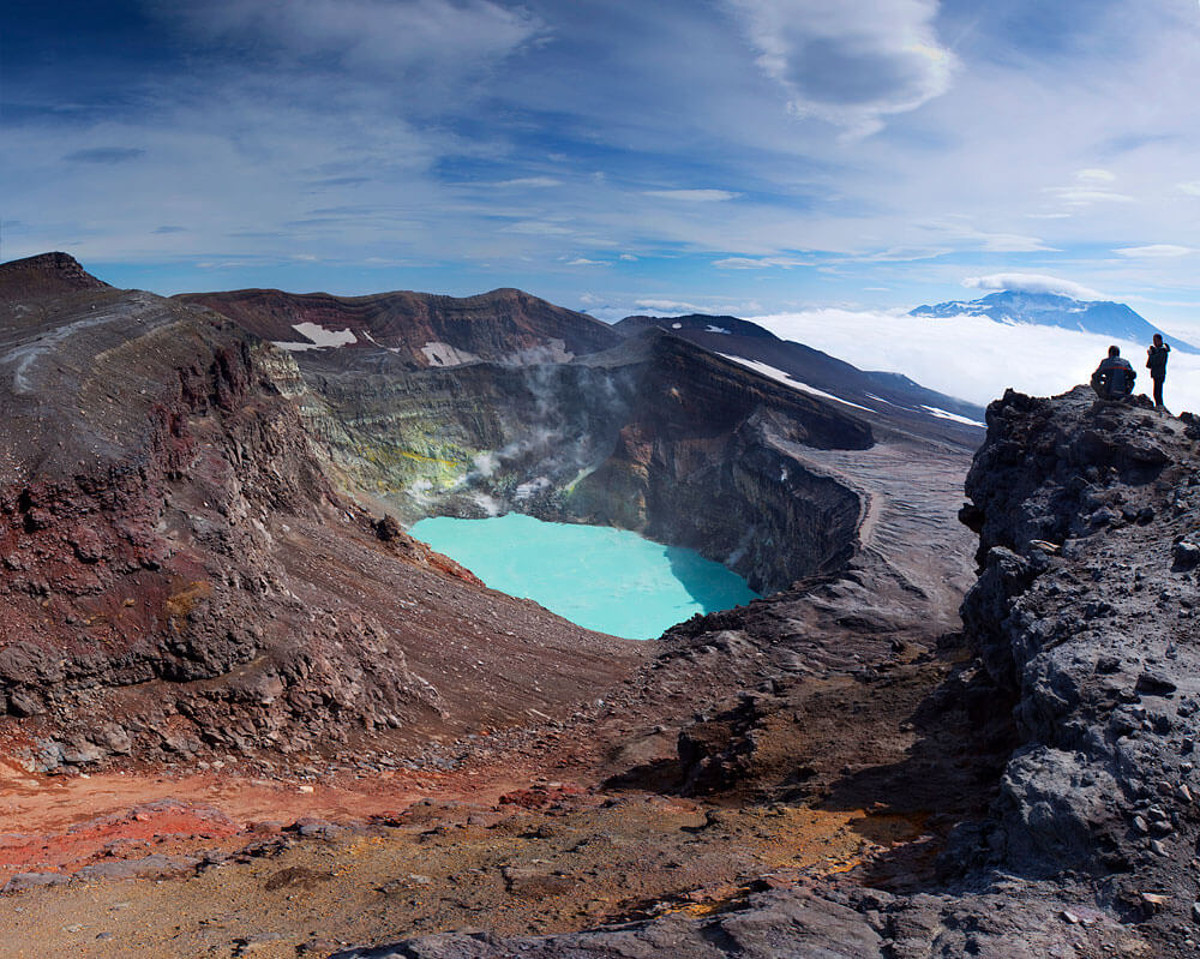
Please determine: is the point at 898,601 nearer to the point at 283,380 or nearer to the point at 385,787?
the point at 385,787

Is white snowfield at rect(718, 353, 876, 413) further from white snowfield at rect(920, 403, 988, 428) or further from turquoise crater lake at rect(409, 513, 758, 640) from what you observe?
turquoise crater lake at rect(409, 513, 758, 640)

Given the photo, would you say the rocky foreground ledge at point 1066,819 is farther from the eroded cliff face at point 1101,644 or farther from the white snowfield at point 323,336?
the white snowfield at point 323,336

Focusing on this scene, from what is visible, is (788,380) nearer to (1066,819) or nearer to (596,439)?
(596,439)

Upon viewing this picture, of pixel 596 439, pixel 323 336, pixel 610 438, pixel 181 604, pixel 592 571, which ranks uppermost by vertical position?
pixel 323 336

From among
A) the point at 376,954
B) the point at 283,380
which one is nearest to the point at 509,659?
the point at 376,954

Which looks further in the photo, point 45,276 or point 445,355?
point 445,355

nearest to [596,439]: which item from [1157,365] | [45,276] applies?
[45,276]
